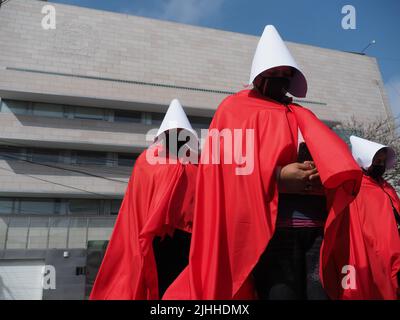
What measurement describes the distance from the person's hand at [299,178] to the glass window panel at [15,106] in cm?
2465

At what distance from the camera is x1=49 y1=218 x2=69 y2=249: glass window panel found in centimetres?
1998

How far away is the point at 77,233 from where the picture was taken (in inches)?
813

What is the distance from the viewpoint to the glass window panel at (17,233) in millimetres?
19891

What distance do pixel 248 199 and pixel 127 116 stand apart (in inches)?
974

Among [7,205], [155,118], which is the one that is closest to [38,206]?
[7,205]

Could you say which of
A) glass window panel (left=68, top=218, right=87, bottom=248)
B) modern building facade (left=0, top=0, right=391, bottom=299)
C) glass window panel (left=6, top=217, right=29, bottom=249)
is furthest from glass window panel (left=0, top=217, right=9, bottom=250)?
glass window panel (left=68, top=218, right=87, bottom=248)

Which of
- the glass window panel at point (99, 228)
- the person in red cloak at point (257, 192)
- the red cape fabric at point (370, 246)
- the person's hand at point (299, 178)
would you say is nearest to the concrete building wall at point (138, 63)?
the glass window panel at point (99, 228)

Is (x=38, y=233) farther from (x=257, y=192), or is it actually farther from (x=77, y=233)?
(x=257, y=192)

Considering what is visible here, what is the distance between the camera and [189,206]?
3215 millimetres

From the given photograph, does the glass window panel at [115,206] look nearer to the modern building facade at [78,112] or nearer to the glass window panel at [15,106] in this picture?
the modern building facade at [78,112]

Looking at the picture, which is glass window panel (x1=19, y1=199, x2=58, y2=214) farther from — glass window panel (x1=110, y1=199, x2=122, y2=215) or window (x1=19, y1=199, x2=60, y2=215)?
glass window panel (x1=110, y1=199, x2=122, y2=215)

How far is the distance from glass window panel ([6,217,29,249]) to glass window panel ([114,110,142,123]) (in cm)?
834
